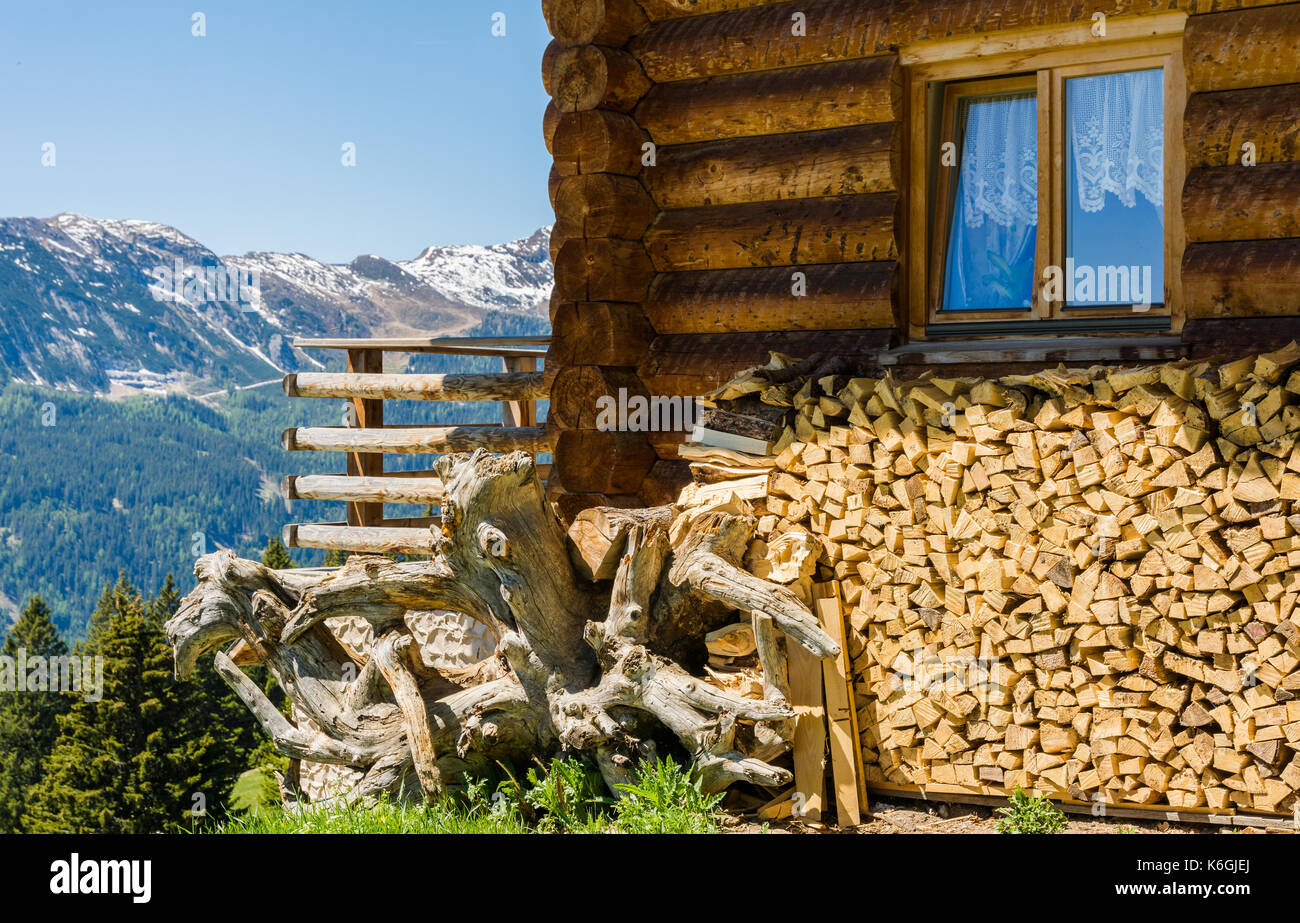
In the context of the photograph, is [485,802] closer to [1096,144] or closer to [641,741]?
[641,741]

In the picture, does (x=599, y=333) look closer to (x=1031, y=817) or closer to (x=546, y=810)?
(x=546, y=810)

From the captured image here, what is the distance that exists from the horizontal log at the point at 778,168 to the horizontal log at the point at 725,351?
81 centimetres

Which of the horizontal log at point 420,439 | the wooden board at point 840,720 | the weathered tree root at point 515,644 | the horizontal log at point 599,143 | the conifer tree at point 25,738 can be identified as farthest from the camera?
the conifer tree at point 25,738

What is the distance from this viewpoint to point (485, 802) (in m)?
6.30

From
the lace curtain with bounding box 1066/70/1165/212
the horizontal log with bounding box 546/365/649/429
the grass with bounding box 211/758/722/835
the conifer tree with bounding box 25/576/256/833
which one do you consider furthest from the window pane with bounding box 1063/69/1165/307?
the conifer tree with bounding box 25/576/256/833

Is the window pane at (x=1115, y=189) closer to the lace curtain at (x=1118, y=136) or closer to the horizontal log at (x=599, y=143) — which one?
the lace curtain at (x=1118, y=136)

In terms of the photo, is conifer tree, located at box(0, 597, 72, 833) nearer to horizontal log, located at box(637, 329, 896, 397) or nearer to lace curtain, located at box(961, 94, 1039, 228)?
horizontal log, located at box(637, 329, 896, 397)

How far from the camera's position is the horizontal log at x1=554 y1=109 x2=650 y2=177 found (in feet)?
24.7

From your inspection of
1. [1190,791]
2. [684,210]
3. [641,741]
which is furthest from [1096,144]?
[641,741]

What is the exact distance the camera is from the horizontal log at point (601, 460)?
764cm

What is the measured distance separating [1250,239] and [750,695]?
10.6ft

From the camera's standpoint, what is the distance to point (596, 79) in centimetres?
758

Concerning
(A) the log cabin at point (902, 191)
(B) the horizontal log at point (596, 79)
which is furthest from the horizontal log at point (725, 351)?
(B) the horizontal log at point (596, 79)

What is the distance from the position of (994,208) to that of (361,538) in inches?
217
